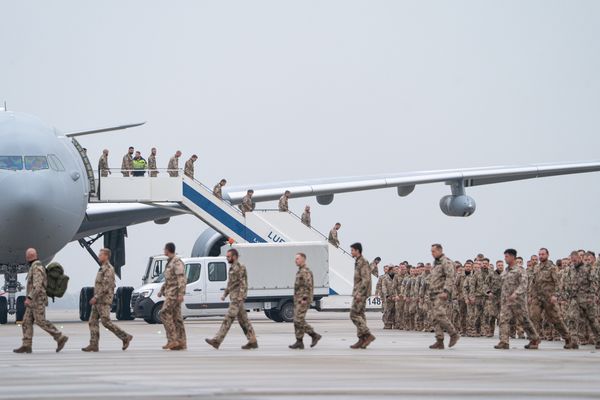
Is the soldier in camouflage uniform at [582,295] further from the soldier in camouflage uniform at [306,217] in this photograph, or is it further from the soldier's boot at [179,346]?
the soldier in camouflage uniform at [306,217]

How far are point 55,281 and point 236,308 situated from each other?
3.36 meters

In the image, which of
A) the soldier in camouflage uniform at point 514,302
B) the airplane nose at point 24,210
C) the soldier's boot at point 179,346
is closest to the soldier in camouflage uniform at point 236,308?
the soldier's boot at point 179,346

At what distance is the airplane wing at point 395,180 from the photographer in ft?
133

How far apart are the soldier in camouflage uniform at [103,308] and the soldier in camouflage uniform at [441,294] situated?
4759 millimetres

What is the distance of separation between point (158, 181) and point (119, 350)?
1680cm

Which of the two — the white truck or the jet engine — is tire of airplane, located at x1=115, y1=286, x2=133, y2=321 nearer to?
the white truck

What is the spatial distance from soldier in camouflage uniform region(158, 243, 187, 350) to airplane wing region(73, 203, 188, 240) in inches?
603

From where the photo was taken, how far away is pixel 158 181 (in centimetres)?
3700

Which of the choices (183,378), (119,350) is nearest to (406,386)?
(183,378)

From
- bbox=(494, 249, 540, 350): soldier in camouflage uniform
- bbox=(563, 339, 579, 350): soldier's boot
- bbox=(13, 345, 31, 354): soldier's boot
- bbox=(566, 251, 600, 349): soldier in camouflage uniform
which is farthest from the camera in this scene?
bbox=(566, 251, 600, 349): soldier in camouflage uniform

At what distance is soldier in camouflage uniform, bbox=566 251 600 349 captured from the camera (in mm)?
22078

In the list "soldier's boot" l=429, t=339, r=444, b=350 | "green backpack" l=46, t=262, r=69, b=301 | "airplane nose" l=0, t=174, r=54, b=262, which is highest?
"airplane nose" l=0, t=174, r=54, b=262

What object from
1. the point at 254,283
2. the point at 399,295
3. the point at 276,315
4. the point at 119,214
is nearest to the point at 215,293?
the point at 254,283

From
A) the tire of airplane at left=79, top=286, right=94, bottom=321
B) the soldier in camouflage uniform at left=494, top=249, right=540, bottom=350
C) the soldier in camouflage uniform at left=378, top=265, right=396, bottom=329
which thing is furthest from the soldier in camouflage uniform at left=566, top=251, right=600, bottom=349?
the tire of airplane at left=79, top=286, right=94, bottom=321
